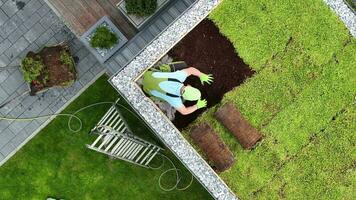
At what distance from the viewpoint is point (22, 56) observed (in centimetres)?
1825

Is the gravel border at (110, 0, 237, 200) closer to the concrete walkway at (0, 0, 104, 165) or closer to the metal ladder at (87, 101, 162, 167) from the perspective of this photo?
the metal ladder at (87, 101, 162, 167)

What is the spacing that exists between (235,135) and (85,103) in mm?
6617

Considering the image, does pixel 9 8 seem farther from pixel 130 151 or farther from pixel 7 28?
pixel 130 151

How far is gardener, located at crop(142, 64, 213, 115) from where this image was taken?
45.2ft

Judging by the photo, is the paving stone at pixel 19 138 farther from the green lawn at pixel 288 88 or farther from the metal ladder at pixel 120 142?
the green lawn at pixel 288 88

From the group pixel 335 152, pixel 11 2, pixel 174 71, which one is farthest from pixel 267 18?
pixel 11 2

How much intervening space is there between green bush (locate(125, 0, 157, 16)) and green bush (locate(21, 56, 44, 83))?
3.66 m

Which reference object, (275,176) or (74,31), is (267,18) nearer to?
(275,176)

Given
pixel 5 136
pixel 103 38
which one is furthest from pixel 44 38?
pixel 5 136

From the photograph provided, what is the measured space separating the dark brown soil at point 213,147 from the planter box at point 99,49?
176 inches

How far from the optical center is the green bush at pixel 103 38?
16.8 metres

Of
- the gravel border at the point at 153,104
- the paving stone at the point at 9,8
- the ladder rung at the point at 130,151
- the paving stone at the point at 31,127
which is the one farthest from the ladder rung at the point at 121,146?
the paving stone at the point at 9,8

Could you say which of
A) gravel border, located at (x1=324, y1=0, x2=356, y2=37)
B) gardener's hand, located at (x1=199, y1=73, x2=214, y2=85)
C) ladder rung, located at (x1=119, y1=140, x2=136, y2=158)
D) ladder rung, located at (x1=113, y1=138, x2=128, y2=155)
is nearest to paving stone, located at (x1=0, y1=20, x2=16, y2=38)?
ladder rung, located at (x1=113, y1=138, x2=128, y2=155)

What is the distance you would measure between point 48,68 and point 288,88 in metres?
8.32
